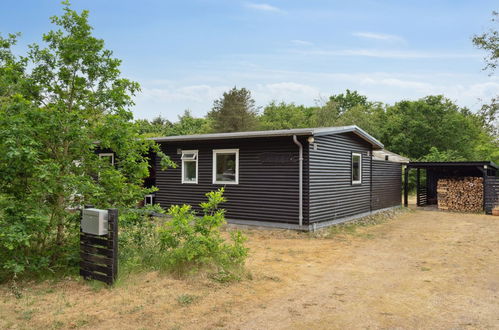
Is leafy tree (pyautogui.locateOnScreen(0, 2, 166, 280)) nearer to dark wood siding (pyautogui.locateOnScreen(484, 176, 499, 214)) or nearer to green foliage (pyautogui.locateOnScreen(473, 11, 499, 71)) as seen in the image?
dark wood siding (pyautogui.locateOnScreen(484, 176, 499, 214))

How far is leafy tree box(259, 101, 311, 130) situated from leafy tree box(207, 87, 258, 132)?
1801 mm

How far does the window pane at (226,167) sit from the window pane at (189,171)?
35.0 inches

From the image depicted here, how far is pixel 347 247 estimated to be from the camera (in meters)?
8.33

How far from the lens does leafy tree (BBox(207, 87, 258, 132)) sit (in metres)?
37.3

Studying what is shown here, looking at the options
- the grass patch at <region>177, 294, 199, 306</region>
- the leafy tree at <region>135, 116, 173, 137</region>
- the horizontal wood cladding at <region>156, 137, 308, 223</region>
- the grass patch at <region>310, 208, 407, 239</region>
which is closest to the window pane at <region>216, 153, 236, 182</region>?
the horizontal wood cladding at <region>156, 137, 308, 223</region>

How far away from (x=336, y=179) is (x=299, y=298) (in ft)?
22.4

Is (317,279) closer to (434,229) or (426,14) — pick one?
(434,229)

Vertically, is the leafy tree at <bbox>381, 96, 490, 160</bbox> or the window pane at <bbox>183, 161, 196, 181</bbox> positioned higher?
the leafy tree at <bbox>381, 96, 490, 160</bbox>

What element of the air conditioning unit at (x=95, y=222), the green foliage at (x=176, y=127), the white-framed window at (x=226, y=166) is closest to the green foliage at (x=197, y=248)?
the air conditioning unit at (x=95, y=222)

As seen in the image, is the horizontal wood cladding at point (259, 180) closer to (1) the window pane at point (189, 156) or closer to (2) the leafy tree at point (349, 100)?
(1) the window pane at point (189, 156)

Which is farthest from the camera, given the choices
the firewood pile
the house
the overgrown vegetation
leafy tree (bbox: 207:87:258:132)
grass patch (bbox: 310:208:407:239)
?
leafy tree (bbox: 207:87:258:132)

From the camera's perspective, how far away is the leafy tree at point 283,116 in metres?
38.5

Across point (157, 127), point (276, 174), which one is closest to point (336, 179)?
point (276, 174)

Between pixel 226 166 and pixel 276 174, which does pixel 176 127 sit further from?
pixel 276 174
